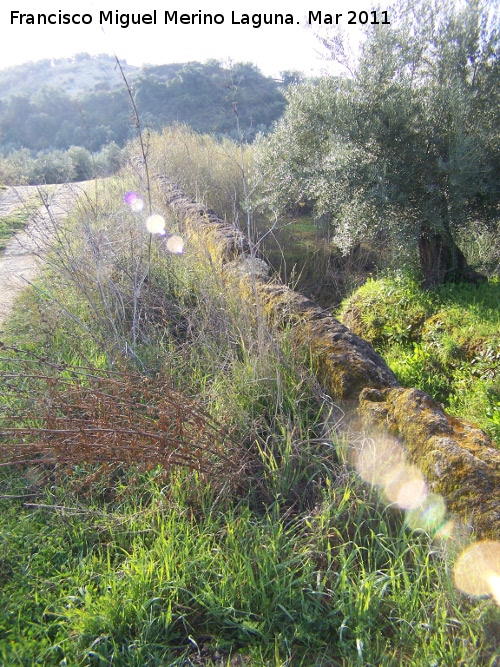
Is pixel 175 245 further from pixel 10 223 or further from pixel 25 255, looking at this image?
pixel 10 223

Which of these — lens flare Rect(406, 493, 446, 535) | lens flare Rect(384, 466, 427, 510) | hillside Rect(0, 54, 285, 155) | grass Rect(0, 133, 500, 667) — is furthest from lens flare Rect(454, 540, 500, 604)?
hillside Rect(0, 54, 285, 155)

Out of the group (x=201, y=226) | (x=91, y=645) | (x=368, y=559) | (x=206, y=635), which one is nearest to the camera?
(x=91, y=645)

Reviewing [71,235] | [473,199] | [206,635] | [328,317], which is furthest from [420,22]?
[206,635]

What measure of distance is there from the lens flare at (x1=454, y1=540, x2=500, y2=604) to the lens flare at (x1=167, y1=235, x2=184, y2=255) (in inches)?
162

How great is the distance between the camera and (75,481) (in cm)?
268

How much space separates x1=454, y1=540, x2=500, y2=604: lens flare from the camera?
1869 millimetres

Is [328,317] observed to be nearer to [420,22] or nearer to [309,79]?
[420,22]

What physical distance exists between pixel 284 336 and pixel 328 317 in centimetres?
42

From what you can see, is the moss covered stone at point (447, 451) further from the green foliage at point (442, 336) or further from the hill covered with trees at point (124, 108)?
the hill covered with trees at point (124, 108)

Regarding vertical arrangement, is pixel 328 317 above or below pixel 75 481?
above

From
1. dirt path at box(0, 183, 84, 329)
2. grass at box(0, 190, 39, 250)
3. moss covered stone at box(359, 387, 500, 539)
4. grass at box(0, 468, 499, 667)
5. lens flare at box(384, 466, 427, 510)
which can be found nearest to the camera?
grass at box(0, 468, 499, 667)

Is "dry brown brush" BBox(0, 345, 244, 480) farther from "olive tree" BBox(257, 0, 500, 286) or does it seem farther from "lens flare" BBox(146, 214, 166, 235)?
"olive tree" BBox(257, 0, 500, 286)

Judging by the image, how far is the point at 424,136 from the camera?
5.55 metres

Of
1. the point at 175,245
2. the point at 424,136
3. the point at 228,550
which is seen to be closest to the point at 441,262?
the point at 424,136
